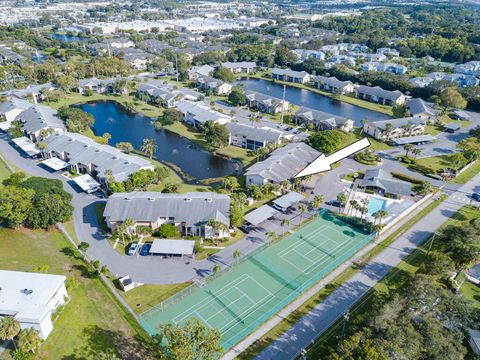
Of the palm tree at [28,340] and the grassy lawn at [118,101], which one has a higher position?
the palm tree at [28,340]

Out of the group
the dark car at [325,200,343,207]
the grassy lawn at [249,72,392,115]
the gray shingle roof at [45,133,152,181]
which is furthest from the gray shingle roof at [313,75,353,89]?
the gray shingle roof at [45,133,152,181]

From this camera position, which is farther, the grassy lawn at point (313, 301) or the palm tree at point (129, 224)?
the palm tree at point (129, 224)

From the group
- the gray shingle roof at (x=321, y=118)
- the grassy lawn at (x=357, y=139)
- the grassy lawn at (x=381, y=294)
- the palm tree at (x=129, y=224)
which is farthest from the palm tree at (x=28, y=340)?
the gray shingle roof at (x=321, y=118)

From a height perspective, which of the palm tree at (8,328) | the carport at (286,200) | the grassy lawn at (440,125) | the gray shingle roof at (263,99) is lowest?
the grassy lawn at (440,125)

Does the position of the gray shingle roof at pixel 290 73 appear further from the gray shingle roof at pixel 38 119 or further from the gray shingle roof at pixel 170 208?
the gray shingle roof at pixel 170 208

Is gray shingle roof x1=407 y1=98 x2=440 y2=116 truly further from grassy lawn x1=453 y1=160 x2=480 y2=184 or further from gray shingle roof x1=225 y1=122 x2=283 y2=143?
gray shingle roof x1=225 y1=122 x2=283 y2=143

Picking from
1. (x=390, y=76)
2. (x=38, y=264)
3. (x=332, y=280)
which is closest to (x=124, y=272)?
(x=38, y=264)

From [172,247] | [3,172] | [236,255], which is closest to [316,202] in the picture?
[236,255]
